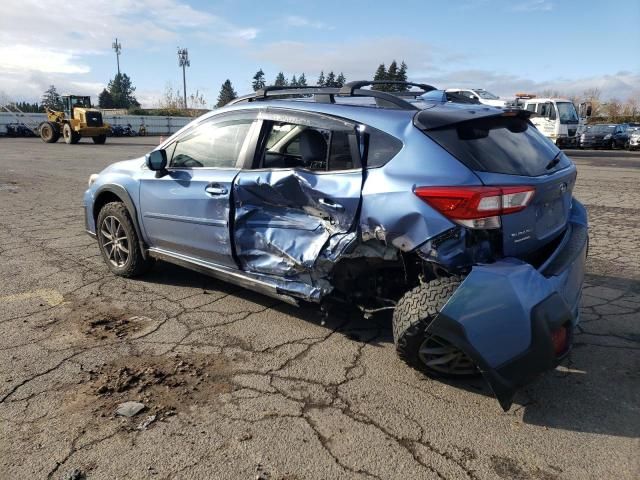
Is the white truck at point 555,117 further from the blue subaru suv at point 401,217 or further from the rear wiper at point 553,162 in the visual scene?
the blue subaru suv at point 401,217

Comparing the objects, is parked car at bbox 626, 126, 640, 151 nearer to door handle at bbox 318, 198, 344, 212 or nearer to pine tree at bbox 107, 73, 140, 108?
door handle at bbox 318, 198, 344, 212

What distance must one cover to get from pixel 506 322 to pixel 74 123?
31.0 metres

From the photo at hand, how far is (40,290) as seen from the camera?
4688 millimetres

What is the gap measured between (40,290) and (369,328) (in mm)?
3071

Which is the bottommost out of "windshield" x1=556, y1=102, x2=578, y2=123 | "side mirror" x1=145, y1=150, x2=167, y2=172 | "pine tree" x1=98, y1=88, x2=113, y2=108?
"side mirror" x1=145, y1=150, x2=167, y2=172

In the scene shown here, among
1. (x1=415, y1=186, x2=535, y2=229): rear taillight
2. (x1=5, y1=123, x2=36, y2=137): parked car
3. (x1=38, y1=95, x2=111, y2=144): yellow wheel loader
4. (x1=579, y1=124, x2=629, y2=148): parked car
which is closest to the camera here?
(x1=415, y1=186, x2=535, y2=229): rear taillight

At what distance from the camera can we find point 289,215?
362 cm

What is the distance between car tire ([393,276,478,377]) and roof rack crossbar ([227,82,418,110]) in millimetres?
1250

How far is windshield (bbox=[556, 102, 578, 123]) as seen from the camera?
76.1ft

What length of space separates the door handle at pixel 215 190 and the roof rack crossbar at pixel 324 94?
2.73 ft

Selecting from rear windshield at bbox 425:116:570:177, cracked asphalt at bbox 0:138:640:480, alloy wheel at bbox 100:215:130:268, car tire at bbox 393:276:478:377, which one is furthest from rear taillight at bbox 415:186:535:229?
alloy wheel at bbox 100:215:130:268

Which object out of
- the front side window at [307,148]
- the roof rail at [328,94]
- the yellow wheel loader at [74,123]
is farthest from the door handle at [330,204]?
the yellow wheel loader at [74,123]

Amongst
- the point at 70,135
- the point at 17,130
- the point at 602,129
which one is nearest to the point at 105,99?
the point at 17,130

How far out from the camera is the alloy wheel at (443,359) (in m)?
3.02
